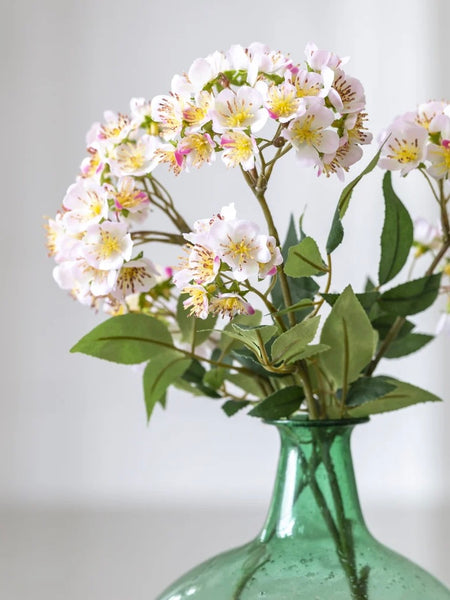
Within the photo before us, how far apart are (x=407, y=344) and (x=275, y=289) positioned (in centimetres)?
11

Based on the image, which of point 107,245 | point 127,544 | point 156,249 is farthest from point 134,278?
point 156,249

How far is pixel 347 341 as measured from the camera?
1.94ft

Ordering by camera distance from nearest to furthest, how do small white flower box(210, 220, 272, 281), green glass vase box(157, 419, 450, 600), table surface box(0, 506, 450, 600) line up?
small white flower box(210, 220, 272, 281), green glass vase box(157, 419, 450, 600), table surface box(0, 506, 450, 600)

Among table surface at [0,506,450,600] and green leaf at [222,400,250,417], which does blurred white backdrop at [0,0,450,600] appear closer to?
table surface at [0,506,450,600]

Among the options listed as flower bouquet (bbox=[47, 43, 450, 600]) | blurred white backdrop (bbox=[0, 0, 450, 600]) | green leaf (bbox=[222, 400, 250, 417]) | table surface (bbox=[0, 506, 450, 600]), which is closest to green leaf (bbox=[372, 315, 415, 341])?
flower bouquet (bbox=[47, 43, 450, 600])

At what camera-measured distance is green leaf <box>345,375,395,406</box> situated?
1.93ft

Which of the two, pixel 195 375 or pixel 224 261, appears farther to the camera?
pixel 195 375

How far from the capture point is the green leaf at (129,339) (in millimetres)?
607

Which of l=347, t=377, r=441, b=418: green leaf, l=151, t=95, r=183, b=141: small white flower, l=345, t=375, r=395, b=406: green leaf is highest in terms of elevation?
l=151, t=95, r=183, b=141: small white flower

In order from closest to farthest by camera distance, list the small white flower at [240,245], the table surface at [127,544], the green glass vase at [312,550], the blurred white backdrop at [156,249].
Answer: the small white flower at [240,245] → the green glass vase at [312,550] → the table surface at [127,544] → the blurred white backdrop at [156,249]

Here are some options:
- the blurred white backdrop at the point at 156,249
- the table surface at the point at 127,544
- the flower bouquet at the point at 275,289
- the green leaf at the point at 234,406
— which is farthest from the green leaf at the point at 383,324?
the blurred white backdrop at the point at 156,249

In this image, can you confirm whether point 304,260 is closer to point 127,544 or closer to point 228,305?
point 228,305

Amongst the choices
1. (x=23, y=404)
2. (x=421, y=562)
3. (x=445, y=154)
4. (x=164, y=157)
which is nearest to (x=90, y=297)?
(x=164, y=157)

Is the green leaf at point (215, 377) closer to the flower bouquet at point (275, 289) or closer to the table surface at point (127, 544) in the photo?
the flower bouquet at point (275, 289)
